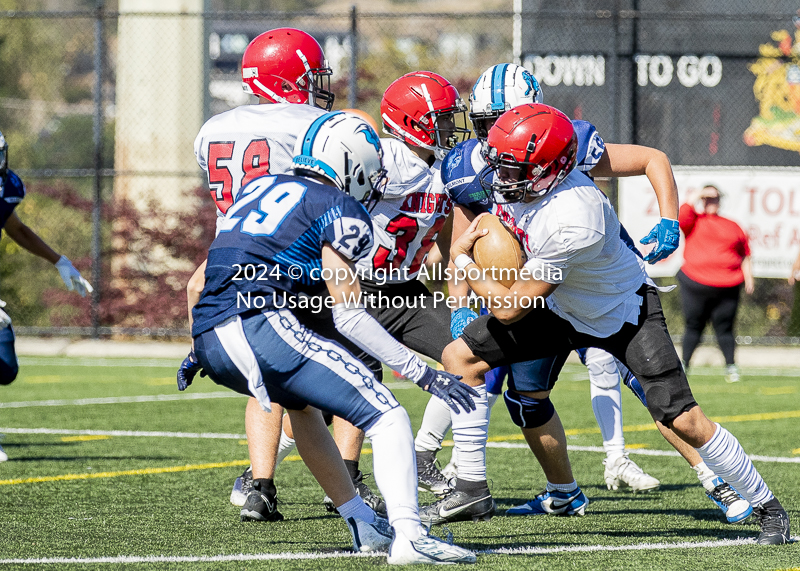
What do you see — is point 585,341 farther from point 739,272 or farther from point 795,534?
point 739,272

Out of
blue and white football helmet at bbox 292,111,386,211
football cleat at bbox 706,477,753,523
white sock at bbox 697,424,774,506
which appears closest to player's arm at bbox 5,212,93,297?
blue and white football helmet at bbox 292,111,386,211

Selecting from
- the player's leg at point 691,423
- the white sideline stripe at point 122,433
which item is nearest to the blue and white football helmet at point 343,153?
the player's leg at point 691,423

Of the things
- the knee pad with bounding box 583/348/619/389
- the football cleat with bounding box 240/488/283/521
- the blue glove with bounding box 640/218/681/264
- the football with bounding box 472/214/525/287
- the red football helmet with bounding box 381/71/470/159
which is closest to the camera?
the football with bounding box 472/214/525/287

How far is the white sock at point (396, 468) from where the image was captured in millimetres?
3643

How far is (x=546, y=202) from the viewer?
424 cm

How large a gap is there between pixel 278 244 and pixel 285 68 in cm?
155

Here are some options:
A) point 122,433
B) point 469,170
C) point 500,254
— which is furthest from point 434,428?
point 122,433

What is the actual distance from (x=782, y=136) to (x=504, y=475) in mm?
9129

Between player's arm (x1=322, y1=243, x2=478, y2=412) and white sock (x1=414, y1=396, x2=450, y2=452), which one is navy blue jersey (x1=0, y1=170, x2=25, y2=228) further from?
player's arm (x1=322, y1=243, x2=478, y2=412)

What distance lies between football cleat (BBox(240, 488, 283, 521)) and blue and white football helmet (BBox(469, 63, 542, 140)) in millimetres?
1913

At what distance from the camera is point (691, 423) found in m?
4.25

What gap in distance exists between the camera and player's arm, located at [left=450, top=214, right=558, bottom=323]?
4227 mm

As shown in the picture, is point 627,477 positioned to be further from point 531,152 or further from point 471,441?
point 531,152

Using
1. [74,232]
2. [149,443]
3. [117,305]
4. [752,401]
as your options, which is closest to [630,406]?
[752,401]
